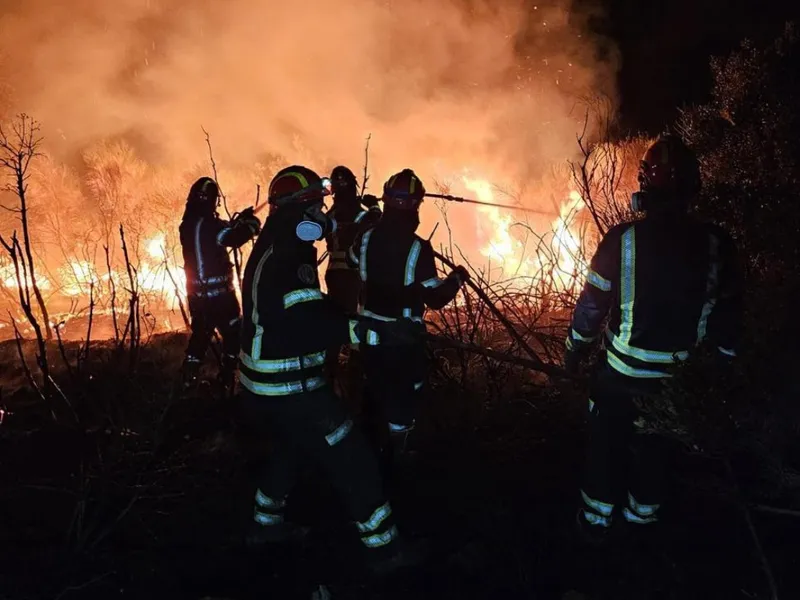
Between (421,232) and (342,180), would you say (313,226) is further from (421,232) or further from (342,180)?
(421,232)

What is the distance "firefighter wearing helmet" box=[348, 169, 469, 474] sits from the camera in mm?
3807

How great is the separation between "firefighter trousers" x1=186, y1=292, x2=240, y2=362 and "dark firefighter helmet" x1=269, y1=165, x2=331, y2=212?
2.68 m

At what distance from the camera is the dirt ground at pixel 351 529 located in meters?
3.16

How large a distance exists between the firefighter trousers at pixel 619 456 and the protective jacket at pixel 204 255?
3589 mm

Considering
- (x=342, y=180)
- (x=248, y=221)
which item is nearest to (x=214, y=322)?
(x=248, y=221)

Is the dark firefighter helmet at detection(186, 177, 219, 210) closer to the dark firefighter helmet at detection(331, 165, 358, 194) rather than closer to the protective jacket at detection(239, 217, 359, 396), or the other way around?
the dark firefighter helmet at detection(331, 165, 358, 194)

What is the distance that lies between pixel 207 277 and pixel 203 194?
29.4 inches

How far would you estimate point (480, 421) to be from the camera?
4883 millimetres

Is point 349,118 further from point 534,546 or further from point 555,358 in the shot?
point 534,546

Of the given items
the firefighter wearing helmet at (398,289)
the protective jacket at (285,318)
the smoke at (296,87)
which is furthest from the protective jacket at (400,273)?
the smoke at (296,87)

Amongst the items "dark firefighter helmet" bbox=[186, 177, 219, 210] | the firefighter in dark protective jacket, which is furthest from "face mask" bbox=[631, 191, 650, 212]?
"dark firefighter helmet" bbox=[186, 177, 219, 210]

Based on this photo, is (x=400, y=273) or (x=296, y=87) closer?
(x=400, y=273)

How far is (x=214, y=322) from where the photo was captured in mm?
5684

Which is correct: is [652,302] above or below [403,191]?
below
